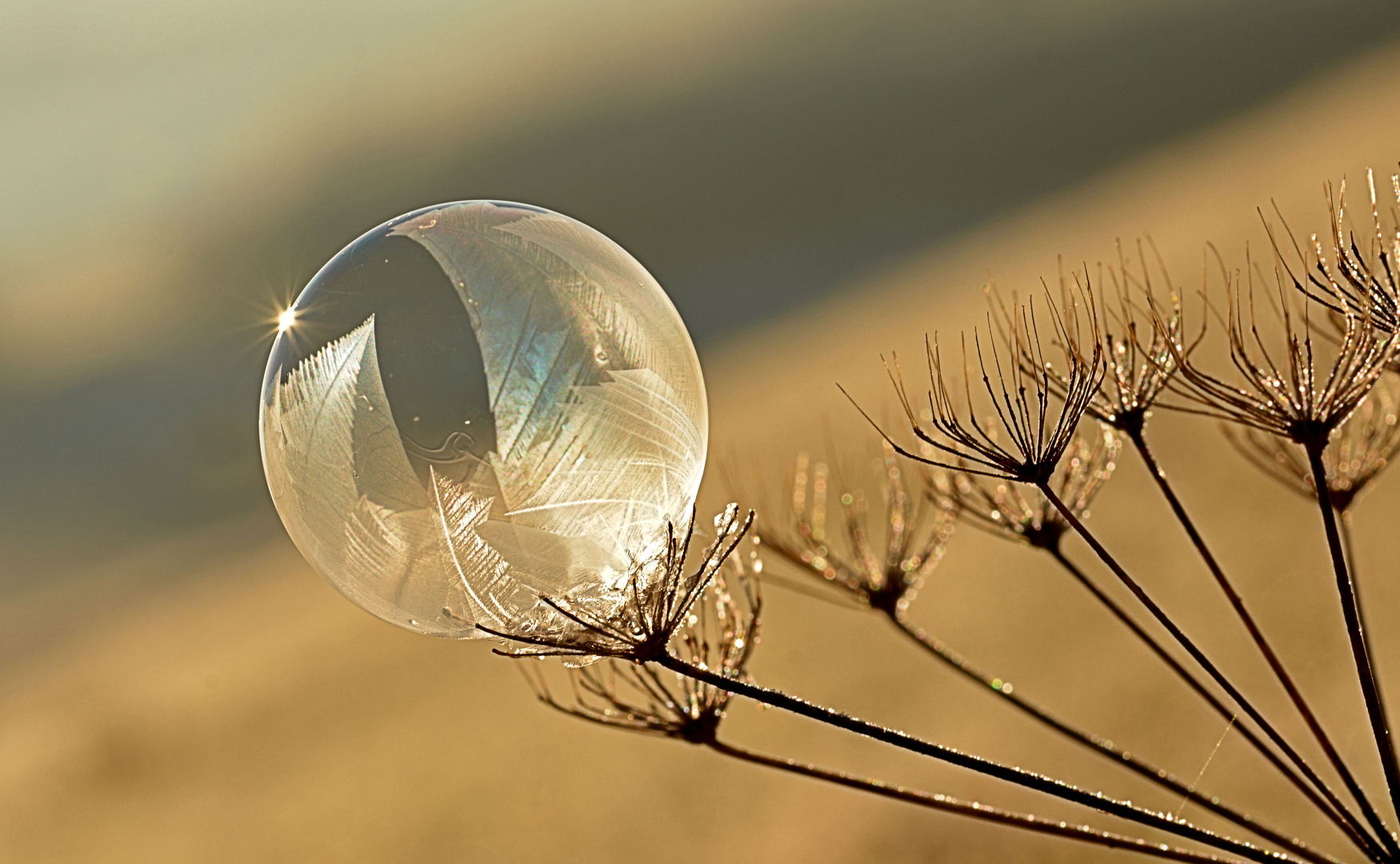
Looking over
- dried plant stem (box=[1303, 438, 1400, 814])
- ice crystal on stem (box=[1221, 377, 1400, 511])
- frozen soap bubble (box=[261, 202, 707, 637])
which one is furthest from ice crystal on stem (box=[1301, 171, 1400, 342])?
frozen soap bubble (box=[261, 202, 707, 637])

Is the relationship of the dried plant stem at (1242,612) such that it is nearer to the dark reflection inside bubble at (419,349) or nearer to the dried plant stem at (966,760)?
the dried plant stem at (966,760)

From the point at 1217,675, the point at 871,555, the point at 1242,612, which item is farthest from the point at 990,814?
the point at 871,555

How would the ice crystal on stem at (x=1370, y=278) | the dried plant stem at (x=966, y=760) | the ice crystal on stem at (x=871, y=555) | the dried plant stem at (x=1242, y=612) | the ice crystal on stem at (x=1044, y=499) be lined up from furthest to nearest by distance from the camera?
the ice crystal on stem at (x=871, y=555) < the ice crystal on stem at (x=1044, y=499) < the dried plant stem at (x=1242, y=612) < the ice crystal on stem at (x=1370, y=278) < the dried plant stem at (x=966, y=760)

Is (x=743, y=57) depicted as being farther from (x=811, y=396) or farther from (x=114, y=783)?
(x=114, y=783)

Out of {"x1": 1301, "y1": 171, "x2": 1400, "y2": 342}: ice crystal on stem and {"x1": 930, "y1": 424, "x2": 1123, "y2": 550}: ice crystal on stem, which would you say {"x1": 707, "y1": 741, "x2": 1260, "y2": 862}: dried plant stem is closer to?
{"x1": 930, "y1": 424, "x2": 1123, "y2": 550}: ice crystal on stem

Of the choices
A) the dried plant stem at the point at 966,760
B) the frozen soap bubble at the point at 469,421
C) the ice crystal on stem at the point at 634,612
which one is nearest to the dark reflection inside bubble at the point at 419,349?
the frozen soap bubble at the point at 469,421

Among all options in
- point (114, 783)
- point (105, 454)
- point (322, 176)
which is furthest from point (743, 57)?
point (114, 783)

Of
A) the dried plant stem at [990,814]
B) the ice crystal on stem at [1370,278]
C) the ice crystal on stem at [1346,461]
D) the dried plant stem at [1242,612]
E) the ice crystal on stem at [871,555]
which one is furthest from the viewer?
the ice crystal on stem at [871,555]
